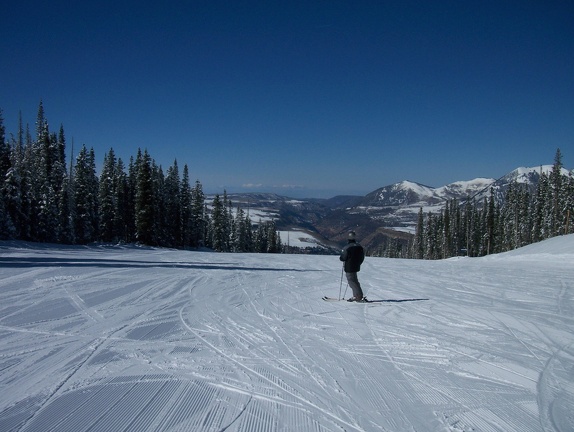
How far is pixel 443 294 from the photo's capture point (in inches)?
440

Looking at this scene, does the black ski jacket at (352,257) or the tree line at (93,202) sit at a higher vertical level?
the tree line at (93,202)

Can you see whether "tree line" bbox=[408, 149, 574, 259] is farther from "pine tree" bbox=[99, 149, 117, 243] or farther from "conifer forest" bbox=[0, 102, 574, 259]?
"pine tree" bbox=[99, 149, 117, 243]

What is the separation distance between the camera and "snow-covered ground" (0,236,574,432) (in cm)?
366

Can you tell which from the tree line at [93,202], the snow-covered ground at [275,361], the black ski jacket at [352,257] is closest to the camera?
the snow-covered ground at [275,361]

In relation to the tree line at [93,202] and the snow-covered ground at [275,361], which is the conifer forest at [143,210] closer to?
the tree line at [93,202]

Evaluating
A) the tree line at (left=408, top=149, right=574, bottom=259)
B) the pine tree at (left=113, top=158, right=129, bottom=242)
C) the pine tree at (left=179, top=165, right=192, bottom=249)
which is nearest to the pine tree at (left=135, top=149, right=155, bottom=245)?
the pine tree at (left=113, top=158, right=129, bottom=242)

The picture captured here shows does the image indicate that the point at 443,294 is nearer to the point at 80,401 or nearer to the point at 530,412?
the point at 530,412

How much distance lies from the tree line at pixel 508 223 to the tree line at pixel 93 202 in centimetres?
4141

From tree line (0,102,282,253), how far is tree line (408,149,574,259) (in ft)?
136

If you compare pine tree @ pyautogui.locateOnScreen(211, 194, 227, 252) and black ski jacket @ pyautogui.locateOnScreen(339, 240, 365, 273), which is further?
pine tree @ pyautogui.locateOnScreen(211, 194, 227, 252)

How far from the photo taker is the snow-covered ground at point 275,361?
366 centimetres

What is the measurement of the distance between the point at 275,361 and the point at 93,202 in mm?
42559

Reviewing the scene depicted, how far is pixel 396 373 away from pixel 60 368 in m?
4.95

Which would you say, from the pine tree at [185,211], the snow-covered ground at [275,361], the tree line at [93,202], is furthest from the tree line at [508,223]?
the snow-covered ground at [275,361]
